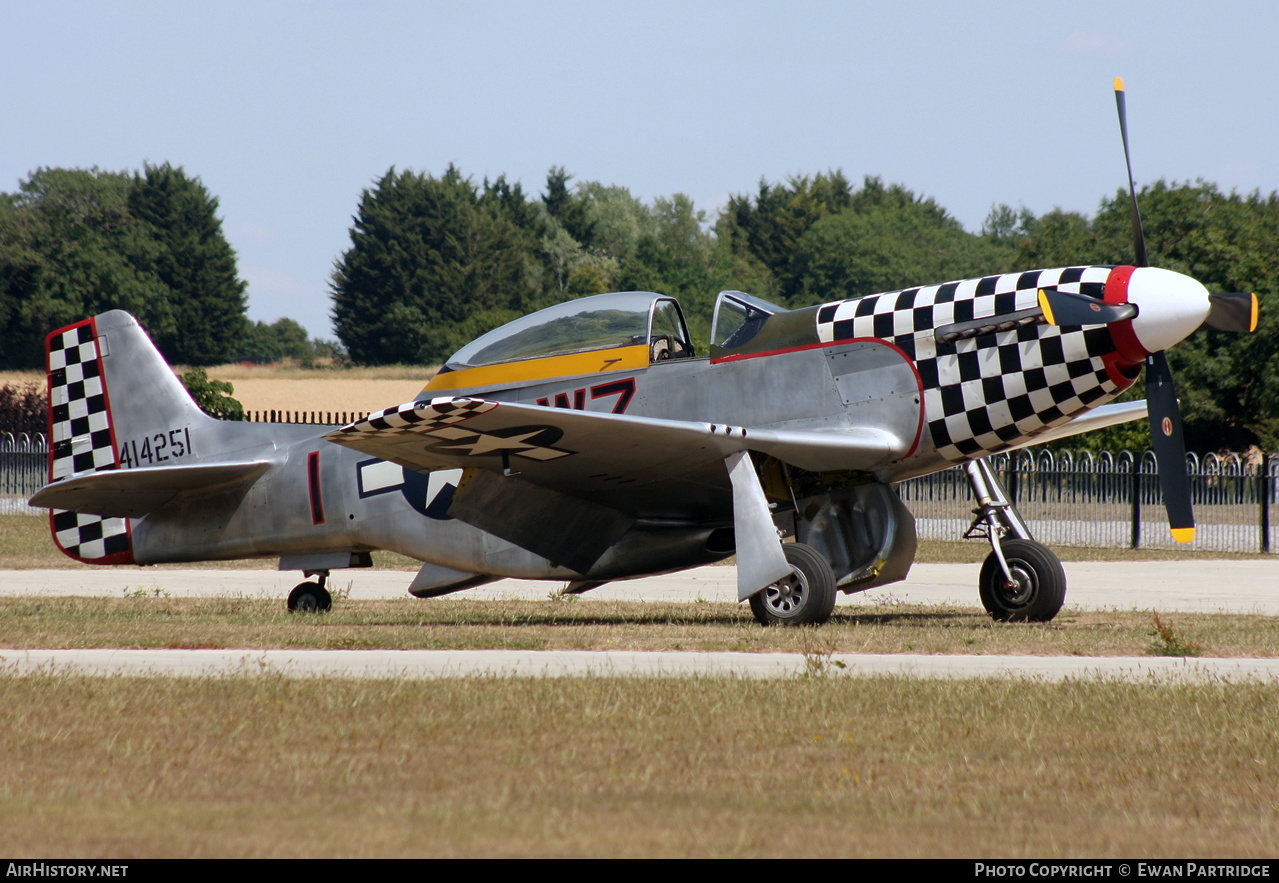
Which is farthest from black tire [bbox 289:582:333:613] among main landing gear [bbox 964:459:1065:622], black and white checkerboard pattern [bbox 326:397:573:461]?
main landing gear [bbox 964:459:1065:622]

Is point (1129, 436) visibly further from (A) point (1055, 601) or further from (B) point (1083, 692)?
(B) point (1083, 692)

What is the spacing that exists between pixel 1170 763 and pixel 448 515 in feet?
24.7

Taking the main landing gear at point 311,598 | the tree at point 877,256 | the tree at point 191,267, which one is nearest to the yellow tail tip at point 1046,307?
the main landing gear at point 311,598

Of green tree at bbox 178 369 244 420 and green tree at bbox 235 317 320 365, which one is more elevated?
green tree at bbox 235 317 320 365

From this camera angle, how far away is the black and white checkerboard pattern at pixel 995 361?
399 inches

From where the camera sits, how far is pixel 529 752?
5.62m

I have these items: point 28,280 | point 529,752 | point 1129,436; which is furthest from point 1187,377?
point 28,280

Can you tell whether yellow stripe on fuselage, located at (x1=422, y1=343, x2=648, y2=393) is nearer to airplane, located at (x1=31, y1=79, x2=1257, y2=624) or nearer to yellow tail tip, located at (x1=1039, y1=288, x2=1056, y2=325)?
airplane, located at (x1=31, y1=79, x2=1257, y2=624)

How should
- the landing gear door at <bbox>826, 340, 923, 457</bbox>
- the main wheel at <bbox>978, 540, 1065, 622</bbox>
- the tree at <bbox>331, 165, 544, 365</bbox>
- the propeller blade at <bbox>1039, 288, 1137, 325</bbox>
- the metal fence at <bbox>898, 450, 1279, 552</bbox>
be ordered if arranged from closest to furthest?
1. the propeller blade at <bbox>1039, 288, 1137, 325</bbox>
2. the landing gear door at <bbox>826, 340, 923, 457</bbox>
3. the main wheel at <bbox>978, 540, 1065, 622</bbox>
4. the metal fence at <bbox>898, 450, 1279, 552</bbox>
5. the tree at <bbox>331, 165, 544, 365</bbox>

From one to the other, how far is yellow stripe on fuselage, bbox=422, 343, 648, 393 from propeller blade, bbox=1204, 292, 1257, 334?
499cm

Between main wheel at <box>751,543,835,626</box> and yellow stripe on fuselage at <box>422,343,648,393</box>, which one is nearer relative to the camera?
main wheel at <box>751,543,835,626</box>

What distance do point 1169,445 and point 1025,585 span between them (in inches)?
66.3

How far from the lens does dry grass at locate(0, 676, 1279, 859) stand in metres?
4.25

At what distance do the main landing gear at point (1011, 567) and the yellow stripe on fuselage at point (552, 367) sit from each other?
3154mm
